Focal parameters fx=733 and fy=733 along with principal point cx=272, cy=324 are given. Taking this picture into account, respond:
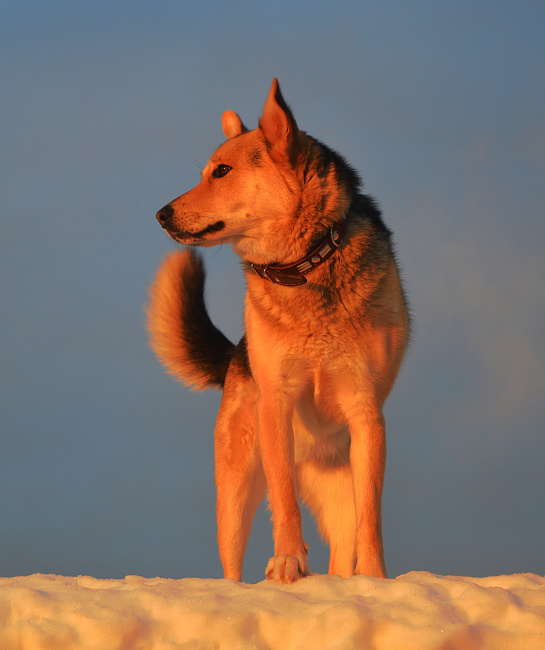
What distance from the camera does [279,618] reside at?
2496 millimetres

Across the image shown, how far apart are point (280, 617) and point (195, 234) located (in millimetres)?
2228

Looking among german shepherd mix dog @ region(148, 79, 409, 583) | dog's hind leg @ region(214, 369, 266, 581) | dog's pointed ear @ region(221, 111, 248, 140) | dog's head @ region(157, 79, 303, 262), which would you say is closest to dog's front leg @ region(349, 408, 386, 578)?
german shepherd mix dog @ region(148, 79, 409, 583)

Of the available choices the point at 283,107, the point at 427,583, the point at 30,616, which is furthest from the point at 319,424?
the point at 30,616

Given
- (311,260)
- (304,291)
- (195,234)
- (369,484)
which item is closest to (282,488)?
(369,484)

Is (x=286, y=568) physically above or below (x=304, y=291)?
below

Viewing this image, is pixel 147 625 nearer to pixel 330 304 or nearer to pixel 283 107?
pixel 330 304

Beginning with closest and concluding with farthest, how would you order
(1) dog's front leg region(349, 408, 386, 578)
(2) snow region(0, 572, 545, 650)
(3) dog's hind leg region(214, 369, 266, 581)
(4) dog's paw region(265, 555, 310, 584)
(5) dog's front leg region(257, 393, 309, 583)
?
(2) snow region(0, 572, 545, 650), (4) dog's paw region(265, 555, 310, 584), (5) dog's front leg region(257, 393, 309, 583), (1) dog's front leg region(349, 408, 386, 578), (3) dog's hind leg region(214, 369, 266, 581)

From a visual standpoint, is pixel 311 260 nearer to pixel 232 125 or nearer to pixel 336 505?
pixel 232 125

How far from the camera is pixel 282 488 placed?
3.76 metres

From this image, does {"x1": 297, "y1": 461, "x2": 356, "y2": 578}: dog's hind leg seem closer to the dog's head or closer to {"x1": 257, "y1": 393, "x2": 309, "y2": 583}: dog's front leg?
{"x1": 257, "y1": 393, "x2": 309, "y2": 583}: dog's front leg

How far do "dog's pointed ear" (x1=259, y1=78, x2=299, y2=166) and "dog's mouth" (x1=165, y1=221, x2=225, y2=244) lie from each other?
0.49 metres

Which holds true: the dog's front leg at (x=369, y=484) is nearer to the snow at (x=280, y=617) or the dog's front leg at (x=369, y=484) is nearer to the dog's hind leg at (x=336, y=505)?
the snow at (x=280, y=617)

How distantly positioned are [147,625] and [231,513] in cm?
204

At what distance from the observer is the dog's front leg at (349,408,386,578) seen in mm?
3662
